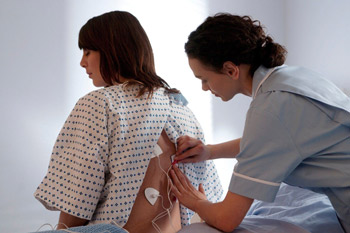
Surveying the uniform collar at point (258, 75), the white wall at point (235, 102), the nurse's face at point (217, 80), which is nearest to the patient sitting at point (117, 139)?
the nurse's face at point (217, 80)

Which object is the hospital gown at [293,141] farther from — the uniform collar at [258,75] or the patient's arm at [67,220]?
the patient's arm at [67,220]

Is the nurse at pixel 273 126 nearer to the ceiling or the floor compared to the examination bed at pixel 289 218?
nearer to the ceiling

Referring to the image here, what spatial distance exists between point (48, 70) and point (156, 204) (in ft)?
4.24

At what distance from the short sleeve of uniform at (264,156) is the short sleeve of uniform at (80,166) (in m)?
0.41

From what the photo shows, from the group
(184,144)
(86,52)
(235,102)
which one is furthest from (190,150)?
(235,102)

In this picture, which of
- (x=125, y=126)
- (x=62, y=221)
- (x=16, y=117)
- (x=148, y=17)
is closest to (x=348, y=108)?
(x=125, y=126)

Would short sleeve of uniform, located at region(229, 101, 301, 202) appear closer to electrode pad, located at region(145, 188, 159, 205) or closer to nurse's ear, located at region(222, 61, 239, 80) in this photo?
nurse's ear, located at region(222, 61, 239, 80)

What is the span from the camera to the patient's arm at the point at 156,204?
4.40 feet

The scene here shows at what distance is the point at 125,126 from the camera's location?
4.23 ft

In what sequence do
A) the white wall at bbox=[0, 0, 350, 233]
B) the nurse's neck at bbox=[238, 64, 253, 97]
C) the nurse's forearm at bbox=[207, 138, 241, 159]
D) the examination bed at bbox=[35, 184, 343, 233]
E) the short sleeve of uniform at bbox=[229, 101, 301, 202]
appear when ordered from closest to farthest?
the short sleeve of uniform at bbox=[229, 101, 301, 202] → the examination bed at bbox=[35, 184, 343, 233] → the nurse's neck at bbox=[238, 64, 253, 97] → the nurse's forearm at bbox=[207, 138, 241, 159] → the white wall at bbox=[0, 0, 350, 233]

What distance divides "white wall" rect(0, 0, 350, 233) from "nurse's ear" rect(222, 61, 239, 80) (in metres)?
1.37

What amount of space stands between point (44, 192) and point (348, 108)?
2.91 feet

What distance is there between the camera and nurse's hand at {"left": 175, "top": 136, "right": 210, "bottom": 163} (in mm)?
1434

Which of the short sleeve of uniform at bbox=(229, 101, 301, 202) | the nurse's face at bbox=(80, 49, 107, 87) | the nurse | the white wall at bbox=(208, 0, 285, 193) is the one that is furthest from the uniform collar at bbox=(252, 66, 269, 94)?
the white wall at bbox=(208, 0, 285, 193)
